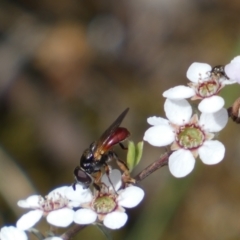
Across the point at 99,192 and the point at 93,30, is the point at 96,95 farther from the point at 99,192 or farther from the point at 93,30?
the point at 99,192

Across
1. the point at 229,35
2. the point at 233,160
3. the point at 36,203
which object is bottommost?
the point at 36,203

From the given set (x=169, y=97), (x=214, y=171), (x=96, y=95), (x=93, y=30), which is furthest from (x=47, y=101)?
(x=169, y=97)

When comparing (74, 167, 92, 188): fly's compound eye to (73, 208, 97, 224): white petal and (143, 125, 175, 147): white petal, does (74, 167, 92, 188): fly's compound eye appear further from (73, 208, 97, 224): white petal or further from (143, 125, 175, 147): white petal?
(143, 125, 175, 147): white petal

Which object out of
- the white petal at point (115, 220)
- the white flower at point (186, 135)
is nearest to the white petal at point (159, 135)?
the white flower at point (186, 135)

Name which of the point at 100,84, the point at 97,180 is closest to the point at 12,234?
the point at 97,180

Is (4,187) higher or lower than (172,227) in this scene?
lower
